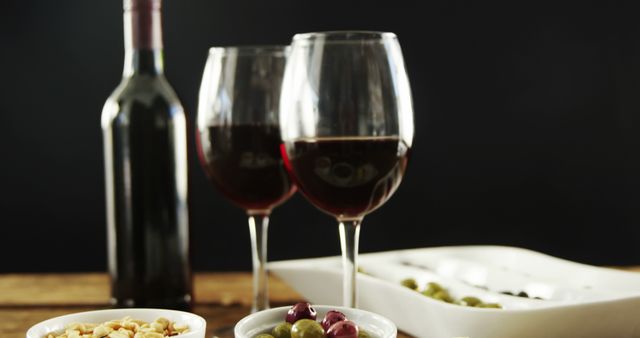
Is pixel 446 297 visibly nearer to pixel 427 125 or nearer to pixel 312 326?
pixel 312 326

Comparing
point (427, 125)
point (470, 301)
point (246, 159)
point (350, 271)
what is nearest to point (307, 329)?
point (350, 271)

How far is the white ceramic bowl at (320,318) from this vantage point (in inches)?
28.8

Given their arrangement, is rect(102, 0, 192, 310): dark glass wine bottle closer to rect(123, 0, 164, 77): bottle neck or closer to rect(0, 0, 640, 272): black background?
rect(123, 0, 164, 77): bottle neck

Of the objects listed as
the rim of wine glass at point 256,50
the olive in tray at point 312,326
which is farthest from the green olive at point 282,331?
the rim of wine glass at point 256,50

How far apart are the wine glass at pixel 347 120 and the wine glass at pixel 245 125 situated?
6.3 inches

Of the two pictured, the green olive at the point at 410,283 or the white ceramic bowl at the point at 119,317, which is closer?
the white ceramic bowl at the point at 119,317

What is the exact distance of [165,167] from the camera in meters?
1.05

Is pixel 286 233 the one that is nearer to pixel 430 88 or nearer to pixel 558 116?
pixel 430 88

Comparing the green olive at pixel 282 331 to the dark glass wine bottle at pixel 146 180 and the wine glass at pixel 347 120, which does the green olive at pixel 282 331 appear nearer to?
the wine glass at pixel 347 120

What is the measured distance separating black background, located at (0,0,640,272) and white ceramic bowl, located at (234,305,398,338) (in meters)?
1.73

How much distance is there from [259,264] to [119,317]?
0.24 metres

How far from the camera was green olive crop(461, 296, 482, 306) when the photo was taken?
0.89 meters

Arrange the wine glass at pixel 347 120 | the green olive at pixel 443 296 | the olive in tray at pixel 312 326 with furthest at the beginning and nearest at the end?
the green olive at pixel 443 296
the wine glass at pixel 347 120
the olive in tray at pixel 312 326

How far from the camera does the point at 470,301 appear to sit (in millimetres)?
896
